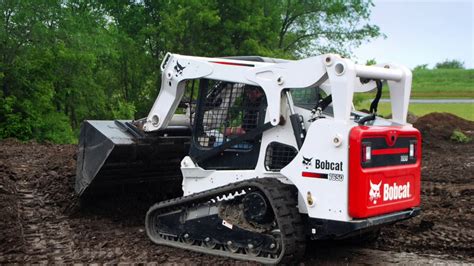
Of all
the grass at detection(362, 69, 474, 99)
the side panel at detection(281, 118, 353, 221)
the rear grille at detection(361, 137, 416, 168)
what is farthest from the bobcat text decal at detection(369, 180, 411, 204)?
the grass at detection(362, 69, 474, 99)

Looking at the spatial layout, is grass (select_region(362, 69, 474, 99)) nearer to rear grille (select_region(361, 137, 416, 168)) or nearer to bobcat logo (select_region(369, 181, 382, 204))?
rear grille (select_region(361, 137, 416, 168))

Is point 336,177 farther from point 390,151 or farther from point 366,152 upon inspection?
point 390,151

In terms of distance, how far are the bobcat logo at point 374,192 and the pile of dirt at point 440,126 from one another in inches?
499

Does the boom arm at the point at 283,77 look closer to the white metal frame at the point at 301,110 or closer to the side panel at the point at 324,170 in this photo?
the white metal frame at the point at 301,110

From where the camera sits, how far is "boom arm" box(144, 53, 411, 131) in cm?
539

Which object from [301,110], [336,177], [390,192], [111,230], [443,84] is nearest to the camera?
[336,177]

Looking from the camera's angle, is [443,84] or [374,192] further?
[443,84]

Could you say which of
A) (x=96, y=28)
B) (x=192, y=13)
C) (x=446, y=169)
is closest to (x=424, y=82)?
(x=192, y=13)

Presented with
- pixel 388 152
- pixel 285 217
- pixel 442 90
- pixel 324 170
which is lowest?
pixel 285 217

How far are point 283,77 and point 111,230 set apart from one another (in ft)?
9.30

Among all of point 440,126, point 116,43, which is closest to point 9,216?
point 440,126

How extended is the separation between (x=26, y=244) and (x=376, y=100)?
3813 millimetres

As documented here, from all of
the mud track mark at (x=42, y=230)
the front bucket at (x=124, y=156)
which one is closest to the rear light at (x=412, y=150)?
the front bucket at (x=124, y=156)

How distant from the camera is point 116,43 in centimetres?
2620
